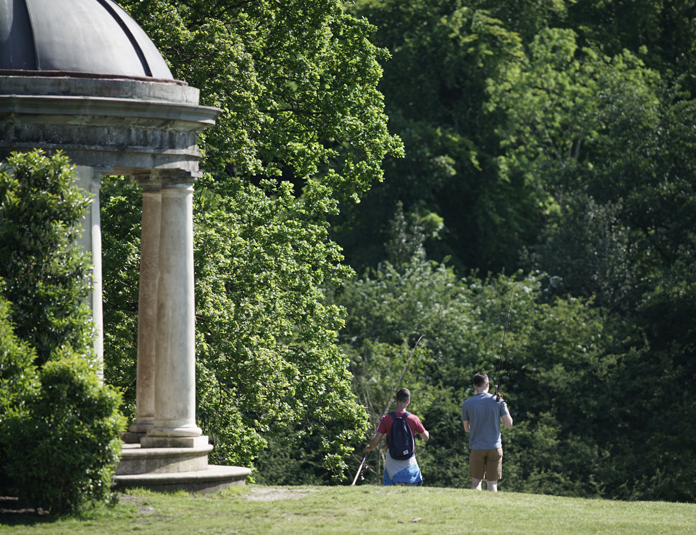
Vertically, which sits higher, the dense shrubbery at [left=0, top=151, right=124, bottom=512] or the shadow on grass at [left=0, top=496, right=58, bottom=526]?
the dense shrubbery at [left=0, top=151, right=124, bottom=512]

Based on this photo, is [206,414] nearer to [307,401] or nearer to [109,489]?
[307,401]

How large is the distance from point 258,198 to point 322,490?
791cm

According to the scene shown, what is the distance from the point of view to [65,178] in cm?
1152

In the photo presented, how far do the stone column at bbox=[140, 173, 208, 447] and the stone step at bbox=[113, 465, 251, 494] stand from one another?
1.64ft

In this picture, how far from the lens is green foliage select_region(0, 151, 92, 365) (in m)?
11.2

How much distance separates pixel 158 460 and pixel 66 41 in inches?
200

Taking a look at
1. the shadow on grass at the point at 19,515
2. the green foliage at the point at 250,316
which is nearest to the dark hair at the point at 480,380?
the shadow on grass at the point at 19,515

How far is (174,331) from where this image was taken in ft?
42.7

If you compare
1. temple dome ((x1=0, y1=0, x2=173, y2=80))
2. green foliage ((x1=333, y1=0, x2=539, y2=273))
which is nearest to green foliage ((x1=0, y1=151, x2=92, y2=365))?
temple dome ((x1=0, y1=0, x2=173, y2=80))

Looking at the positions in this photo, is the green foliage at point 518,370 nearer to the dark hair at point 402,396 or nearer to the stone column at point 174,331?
the dark hair at point 402,396

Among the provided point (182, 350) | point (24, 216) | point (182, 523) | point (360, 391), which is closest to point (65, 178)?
point (24, 216)

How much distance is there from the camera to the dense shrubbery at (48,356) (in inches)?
416

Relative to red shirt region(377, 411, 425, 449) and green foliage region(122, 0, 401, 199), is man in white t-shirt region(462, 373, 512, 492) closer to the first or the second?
red shirt region(377, 411, 425, 449)

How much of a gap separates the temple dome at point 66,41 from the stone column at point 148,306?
2.07m
